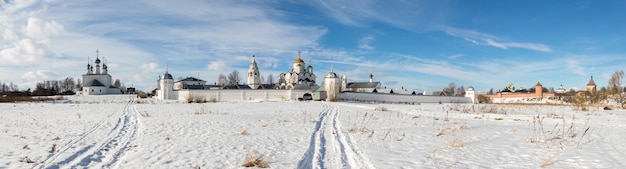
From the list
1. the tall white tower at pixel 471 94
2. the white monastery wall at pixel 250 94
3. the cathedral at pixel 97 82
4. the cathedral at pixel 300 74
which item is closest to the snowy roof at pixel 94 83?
the cathedral at pixel 97 82

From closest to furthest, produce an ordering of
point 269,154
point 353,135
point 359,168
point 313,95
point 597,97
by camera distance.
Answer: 1. point 359,168
2. point 269,154
3. point 353,135
4. point 597,97
5. point 313,95

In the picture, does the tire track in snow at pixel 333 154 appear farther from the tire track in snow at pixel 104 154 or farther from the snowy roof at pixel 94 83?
the snowy roof at pixel 94 83

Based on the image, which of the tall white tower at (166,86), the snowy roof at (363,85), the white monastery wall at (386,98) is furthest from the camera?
the snowy roof at (363,85)

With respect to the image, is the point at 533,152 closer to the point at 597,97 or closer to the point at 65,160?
the point at 65,160

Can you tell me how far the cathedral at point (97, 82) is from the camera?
76.9 m

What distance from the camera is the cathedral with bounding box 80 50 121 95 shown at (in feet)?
252

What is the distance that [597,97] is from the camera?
4275 centimetres

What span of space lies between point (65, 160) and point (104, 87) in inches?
3279

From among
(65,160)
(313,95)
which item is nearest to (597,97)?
(313,95)

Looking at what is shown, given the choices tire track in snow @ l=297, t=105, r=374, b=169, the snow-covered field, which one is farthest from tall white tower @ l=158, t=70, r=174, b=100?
tire track in snow @ l=297, t=105, r=374, b=169

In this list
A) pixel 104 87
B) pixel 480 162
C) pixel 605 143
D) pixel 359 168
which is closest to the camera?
pixel 359 168

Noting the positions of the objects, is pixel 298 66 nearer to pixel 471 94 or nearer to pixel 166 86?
pixel 166 86

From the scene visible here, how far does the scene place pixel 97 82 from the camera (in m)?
78.8

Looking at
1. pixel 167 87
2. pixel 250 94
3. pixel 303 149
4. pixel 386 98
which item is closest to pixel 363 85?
pixel 386 98
